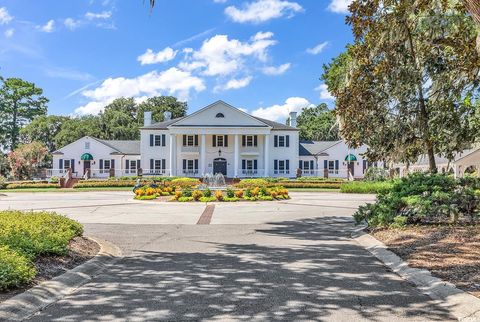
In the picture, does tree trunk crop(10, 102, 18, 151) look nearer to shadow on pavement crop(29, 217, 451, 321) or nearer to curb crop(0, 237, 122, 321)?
shadow on pavement crop(29, 217, 451, 321)

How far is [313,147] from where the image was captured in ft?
176

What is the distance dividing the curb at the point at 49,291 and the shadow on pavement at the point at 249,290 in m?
0.18

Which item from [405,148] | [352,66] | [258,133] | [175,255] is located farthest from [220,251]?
[258,133]

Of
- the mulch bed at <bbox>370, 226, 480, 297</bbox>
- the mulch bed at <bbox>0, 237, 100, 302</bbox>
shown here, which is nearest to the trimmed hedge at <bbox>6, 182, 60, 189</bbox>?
the mulch bed at <bbox>0, 237, 100, 302</bbox>

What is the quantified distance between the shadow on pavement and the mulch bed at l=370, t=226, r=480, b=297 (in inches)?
23.4

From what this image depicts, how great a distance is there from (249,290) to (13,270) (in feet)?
9.22

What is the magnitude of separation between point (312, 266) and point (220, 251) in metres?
2.05

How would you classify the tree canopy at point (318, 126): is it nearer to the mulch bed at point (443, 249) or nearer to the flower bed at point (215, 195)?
the flower bed at point (215, 195)

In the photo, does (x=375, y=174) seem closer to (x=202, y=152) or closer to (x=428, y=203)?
(x=202, y=152)

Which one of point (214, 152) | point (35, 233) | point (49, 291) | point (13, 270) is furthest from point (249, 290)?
point (214, 152)

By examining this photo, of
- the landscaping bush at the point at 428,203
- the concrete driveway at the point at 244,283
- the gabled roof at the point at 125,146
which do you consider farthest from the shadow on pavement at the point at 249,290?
the gabled roof at the point at 125,146

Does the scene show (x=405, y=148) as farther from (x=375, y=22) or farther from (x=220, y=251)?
(x=220, y=251)

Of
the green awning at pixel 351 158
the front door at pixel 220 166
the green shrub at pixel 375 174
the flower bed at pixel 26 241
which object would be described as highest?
the green awning at pixel 351 158

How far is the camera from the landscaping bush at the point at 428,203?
9922 mm
